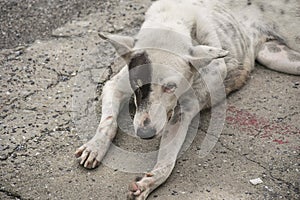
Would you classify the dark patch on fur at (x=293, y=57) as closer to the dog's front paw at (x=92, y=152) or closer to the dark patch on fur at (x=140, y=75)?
the dark patch on fur at (x=140, y=75)

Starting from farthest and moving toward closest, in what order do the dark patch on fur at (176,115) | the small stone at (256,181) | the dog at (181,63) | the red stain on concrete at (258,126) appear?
the red stain on concrete at (258,126) < the dark patch on fur at (176,115) < the small stone at (256,181) < the dog at (181,63)

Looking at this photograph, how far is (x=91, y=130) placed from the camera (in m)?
3.85

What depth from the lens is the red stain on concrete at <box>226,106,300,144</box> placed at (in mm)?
3900

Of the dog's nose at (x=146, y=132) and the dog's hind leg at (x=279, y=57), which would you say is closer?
the dog's nose at (x=146, y=132)

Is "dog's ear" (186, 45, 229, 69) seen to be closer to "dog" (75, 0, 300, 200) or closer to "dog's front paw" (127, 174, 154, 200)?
"dog" (75, 0, 300, 200)

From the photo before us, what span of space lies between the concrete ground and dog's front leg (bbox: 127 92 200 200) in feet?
0.28

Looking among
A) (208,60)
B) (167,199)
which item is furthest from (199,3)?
(167,199)

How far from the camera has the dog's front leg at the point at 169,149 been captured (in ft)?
10.7

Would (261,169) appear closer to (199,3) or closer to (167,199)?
(167,199)

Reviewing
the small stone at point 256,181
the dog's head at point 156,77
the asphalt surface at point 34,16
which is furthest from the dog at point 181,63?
the asphalt surface at point 34,16

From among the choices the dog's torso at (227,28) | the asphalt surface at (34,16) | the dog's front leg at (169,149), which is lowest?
the asphalt surface at (34,16)

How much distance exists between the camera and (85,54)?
4.64m

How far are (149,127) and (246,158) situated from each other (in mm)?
783

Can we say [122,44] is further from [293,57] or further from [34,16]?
[34,16]
